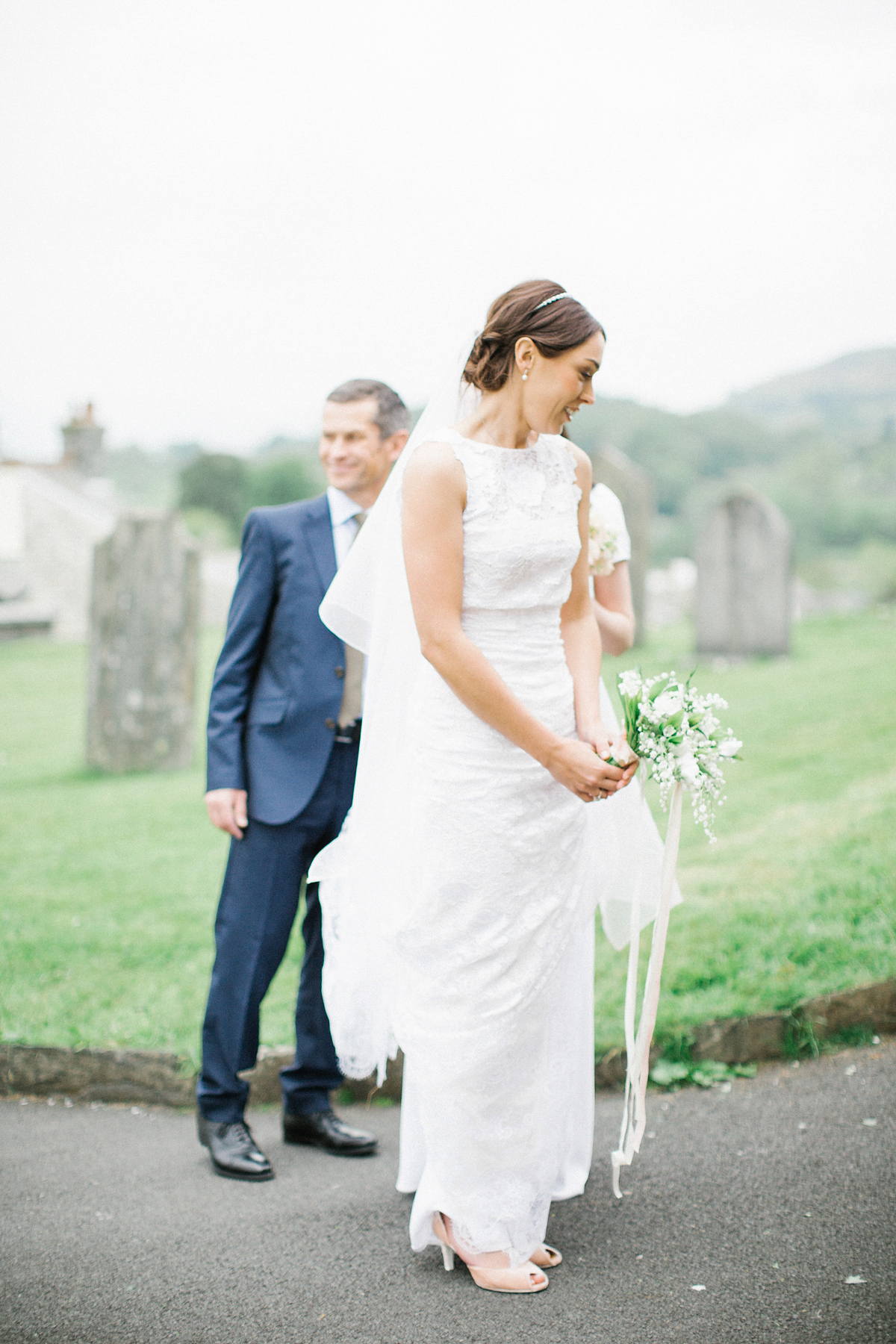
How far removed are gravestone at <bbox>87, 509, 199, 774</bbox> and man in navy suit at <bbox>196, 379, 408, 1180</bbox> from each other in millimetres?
5350

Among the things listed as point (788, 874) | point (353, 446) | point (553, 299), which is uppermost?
point (553, 299)

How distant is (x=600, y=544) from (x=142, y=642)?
19.3 ft

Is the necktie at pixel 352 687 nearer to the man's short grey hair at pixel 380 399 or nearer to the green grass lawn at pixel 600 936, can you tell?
the man's short grey hair at pixel 380 399

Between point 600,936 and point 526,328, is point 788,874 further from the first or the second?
point 526,328

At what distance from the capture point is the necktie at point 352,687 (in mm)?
3672

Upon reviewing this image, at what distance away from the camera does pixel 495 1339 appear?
2660 mm

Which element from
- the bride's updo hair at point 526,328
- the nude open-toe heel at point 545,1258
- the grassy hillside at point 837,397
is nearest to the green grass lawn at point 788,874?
the nude open-toe heel at point 545,1258

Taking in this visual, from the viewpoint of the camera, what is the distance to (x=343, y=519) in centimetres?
371

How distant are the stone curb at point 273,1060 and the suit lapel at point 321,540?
73.5 inches

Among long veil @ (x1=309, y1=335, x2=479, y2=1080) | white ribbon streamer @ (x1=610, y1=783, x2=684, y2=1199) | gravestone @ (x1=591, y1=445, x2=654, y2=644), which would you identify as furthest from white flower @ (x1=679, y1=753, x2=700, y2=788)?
gravestone @ (x1=591, y1=445, x2=654, y2=644)

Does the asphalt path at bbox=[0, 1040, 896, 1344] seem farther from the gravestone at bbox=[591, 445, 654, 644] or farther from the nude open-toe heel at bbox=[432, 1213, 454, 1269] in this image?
the gravestone at bbox=[591, 445, 654, 644]

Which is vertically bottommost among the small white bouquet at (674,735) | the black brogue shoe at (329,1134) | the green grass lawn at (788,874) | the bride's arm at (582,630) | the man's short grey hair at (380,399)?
the black brogue shoe at (329,1134)

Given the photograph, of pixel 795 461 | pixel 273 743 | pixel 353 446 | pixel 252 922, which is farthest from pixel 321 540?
pixel 795 461

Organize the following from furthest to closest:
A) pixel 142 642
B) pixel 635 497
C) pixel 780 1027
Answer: pixel 635 497 → pixel 142 642 → pixel 780 1027
